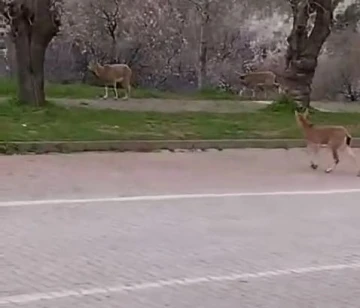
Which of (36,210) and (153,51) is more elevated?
(36,210)

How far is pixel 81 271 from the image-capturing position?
761 cm

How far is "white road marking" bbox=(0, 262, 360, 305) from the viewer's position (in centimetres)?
681

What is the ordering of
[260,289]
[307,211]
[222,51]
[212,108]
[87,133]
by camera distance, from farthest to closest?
[222,51], [212,108], [87,133], [307,211], [260,289]

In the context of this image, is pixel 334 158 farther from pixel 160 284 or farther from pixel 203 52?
pixel 203 52

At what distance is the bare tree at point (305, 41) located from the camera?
2389cm

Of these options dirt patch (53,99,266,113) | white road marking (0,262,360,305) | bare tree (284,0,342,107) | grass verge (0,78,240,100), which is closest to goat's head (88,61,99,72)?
grass verge (0,78,240,100)

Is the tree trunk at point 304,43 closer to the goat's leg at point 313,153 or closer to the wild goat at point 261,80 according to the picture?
the wild goat at point 261,80

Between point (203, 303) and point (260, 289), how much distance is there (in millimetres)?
637

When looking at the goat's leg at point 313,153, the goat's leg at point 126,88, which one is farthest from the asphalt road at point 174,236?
the goat's leg at point 126,88

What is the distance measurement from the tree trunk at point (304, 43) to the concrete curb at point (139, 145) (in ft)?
18.5

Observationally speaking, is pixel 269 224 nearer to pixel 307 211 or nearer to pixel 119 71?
pixel 307 211

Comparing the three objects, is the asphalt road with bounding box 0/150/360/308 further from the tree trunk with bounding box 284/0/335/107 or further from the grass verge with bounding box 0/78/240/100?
the grass verge with bounding box 0/78/240/100

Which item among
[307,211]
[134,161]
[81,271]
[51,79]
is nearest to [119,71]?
[51,79]

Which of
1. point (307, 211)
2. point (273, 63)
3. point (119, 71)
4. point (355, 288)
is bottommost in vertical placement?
point (273, 63)
